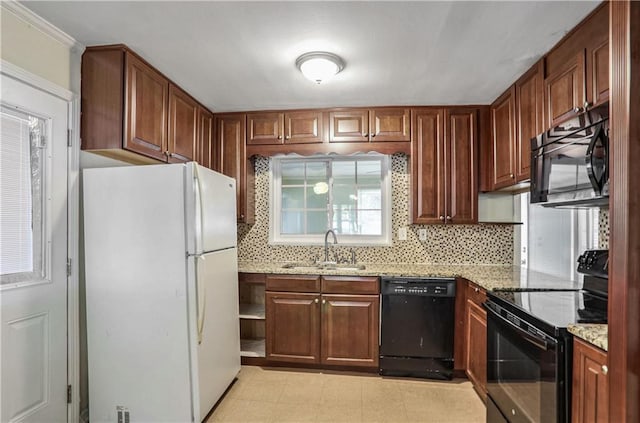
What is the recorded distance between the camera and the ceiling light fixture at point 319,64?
213 centimetres

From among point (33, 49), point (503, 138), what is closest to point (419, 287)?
point (503, 138)

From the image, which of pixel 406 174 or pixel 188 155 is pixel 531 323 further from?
pixel 188 155

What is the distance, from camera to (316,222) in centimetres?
360

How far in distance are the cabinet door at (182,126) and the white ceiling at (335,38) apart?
117 millimetres

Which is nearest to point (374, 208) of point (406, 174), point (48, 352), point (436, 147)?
point (406, 174)

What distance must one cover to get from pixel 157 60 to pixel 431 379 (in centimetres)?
314

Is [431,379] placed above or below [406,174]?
below

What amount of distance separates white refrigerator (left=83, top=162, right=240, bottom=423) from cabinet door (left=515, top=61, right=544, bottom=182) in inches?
87.3

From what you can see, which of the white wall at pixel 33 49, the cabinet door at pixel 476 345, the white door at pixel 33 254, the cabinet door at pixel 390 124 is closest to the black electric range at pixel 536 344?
the cabinet door at pixel 476 345

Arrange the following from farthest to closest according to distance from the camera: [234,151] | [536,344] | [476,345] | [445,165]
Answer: [234,151] < [445,165] < [476,345] < [536,344]

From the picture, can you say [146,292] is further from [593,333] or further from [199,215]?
[593,333]

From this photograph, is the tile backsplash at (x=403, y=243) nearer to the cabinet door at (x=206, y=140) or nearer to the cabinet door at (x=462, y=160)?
the cabinet door at (x=462, y=160)

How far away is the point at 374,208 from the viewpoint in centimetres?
352

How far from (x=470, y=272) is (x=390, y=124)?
1475mm
